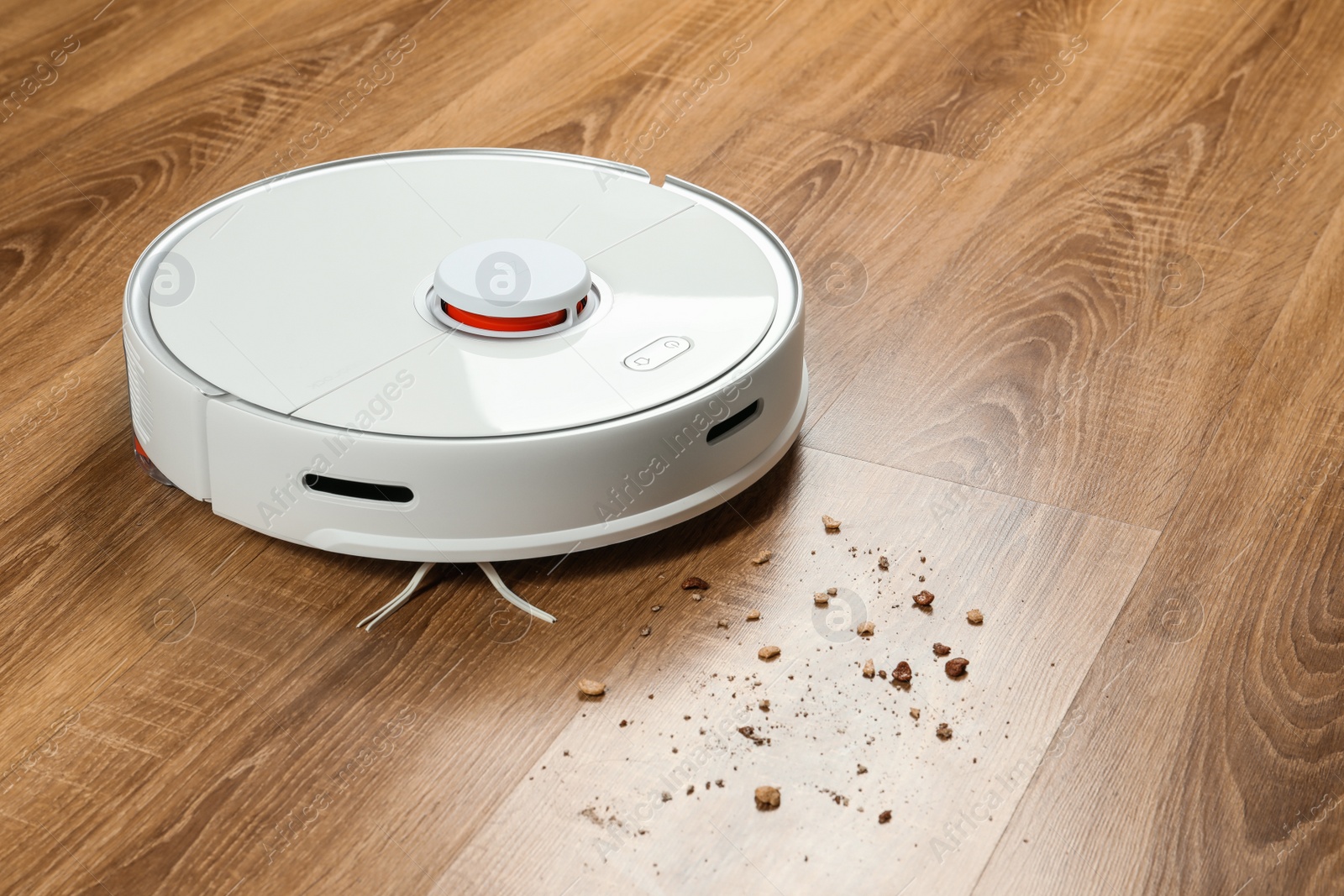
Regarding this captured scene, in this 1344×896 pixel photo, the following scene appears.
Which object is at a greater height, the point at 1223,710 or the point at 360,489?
the point at 360,489

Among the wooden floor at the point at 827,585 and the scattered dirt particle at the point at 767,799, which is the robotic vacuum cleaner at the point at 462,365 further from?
the scattered dirt particle at the point at 767,799

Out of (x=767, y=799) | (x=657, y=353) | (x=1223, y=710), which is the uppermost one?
(x=657, y=353)

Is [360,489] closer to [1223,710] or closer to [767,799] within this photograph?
[767,799]

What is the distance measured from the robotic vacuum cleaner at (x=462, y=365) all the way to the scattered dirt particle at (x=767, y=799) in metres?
0.21

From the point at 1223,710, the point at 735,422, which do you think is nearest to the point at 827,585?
the point at 735,422

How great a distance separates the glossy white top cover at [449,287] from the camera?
0.85m

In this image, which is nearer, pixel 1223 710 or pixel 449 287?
pixel 1223 710

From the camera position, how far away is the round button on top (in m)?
0.90

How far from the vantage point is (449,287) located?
91cm

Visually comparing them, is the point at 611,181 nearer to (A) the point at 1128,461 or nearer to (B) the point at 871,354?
(B) the point at 871,354

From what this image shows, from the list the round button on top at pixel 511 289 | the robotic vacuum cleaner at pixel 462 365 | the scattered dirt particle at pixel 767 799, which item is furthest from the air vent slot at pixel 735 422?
the scattered dirt particle at pixel 767 799

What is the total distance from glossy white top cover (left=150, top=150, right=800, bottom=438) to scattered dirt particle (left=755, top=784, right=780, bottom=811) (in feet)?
0.86

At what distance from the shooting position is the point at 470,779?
75 cm

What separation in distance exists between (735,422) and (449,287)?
23 centimetres
